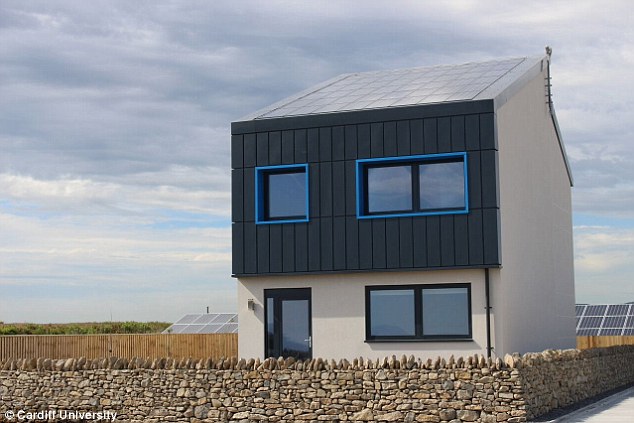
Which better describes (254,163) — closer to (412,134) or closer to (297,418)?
(412,134)

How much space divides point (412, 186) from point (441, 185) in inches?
27.2

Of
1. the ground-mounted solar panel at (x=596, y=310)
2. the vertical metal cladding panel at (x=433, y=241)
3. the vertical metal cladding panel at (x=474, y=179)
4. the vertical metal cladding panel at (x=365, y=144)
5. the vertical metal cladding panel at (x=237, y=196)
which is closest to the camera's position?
the vertical metal cladding panel at (x=474, y=179)

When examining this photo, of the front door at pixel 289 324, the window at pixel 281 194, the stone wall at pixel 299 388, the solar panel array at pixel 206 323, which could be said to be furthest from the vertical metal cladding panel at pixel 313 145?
the solar panel array at pixel 206 323

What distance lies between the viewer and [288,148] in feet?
78.7

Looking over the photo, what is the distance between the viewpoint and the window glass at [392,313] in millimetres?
22656

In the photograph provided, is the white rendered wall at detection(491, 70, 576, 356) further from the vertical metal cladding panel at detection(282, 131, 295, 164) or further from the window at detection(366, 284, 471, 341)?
the vertical metal cladding panel at detection(282, 131, 295, 164)

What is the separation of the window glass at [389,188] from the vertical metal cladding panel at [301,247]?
1.68 meters

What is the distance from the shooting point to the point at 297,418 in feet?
63.8

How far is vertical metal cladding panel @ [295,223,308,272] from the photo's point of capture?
2344 cm

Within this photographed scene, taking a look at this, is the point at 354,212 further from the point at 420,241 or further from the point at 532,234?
the point at 532,234

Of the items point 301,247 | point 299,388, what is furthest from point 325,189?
point 299,388

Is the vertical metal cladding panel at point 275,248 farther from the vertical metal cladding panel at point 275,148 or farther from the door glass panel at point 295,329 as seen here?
the vertical metal cladding panel at point 275,148

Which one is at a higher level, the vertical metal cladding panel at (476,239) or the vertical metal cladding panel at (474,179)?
the vertical metal cladding panel at (474,179)

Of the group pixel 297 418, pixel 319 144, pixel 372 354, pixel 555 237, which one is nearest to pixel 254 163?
pixel 319 144
